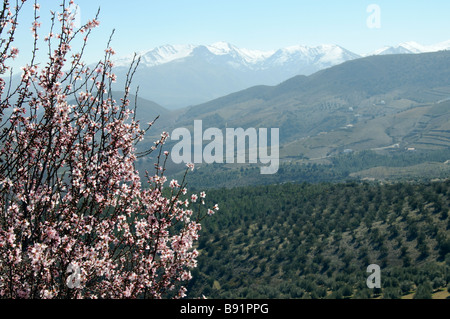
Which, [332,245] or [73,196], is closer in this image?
[73,196]

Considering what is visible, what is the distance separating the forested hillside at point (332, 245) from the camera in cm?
3847

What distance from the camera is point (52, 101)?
7.53 m

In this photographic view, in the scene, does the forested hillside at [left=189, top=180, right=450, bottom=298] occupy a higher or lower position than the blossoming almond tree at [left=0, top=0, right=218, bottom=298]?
lower

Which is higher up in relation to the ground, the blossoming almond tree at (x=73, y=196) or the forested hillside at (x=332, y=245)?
the blossoming almond tree at (x=73, y=196)

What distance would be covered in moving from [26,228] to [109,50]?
4.23 meters

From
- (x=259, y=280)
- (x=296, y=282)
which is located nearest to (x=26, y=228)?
(x=296, y=282)

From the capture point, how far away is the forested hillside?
38.5 metres

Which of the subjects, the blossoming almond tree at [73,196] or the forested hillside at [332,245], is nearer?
the blossoming almond tree at [73,196]

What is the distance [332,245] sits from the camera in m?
52.2

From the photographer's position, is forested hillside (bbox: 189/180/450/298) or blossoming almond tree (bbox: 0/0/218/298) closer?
blossoming almond tree (bbox: 0/0/218/298)

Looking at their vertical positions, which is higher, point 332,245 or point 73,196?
point 73,196
